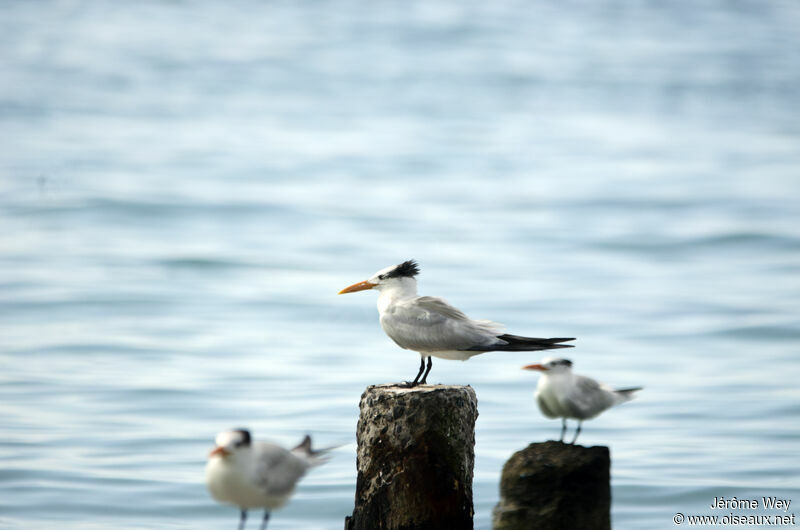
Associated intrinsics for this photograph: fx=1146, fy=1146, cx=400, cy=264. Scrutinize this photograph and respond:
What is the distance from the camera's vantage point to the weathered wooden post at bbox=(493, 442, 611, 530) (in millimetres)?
6137

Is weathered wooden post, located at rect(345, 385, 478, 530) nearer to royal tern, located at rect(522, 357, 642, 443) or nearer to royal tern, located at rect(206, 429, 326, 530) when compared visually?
royal tern, located at rect(206, 429, 326, 530)

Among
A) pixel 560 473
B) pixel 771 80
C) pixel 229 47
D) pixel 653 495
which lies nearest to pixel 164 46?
A: pixel 229 47

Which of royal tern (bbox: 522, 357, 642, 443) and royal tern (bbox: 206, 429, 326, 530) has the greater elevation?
royal tern (bbox: 522, 357, 642, 443)

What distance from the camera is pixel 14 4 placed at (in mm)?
52000

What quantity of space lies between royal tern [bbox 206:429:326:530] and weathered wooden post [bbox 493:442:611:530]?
1541 mm

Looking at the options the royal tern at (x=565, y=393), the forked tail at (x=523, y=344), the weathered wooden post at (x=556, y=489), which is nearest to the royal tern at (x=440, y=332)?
the forked tail at (x=523, y=344)

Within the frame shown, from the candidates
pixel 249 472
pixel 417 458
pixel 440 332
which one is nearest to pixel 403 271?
pixel 440 332

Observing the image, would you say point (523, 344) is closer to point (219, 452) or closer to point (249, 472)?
point (249, 472)

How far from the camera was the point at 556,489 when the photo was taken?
6.16 m

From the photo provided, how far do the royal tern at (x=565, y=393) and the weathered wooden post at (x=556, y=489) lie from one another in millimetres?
848

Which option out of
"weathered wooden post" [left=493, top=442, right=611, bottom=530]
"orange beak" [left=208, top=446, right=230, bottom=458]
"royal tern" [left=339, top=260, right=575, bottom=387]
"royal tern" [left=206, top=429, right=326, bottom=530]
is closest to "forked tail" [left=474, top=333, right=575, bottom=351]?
"royal tern" [left=339, top=260, right=575, bottom=387]

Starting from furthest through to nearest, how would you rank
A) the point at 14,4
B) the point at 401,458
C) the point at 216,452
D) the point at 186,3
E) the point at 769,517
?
the point at 186,3 < the point at 14,4 < the point at 769,517 < the point at 401,458 < the point at 216,452

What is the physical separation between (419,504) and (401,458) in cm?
25

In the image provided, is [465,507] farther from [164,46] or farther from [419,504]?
[164,46]
